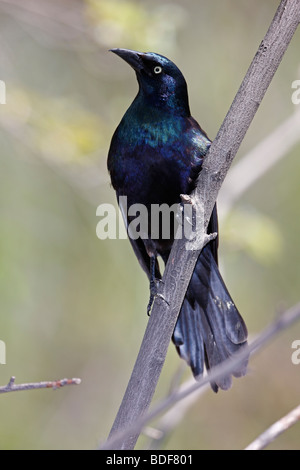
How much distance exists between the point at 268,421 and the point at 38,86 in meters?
3.18

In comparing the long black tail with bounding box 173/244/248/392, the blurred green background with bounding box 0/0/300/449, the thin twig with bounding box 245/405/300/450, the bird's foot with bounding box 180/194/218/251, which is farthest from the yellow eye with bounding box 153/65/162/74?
the thin twig with bounding box 245/405/300/450

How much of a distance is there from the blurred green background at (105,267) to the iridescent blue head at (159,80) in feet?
5.05

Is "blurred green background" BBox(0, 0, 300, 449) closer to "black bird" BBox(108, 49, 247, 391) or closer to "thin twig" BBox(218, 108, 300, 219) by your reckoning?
"thin twig" BBox(218, 108, 300, 219)

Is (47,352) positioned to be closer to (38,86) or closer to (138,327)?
(138,327)

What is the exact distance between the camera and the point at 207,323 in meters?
3.35

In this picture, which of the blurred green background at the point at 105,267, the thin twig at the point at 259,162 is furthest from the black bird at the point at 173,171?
the blurred green background at the point at 105,267

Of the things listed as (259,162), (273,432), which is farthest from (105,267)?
(273,432)

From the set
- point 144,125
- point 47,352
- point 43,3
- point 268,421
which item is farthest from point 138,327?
point 43,3

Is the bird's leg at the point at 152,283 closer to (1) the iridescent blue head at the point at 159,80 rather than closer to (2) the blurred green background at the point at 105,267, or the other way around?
(1) the iridescent blue head at the point at 159,80

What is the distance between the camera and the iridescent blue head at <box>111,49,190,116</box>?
3240 mm

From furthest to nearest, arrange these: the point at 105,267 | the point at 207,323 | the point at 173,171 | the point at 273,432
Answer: the point at 105,267 → the point at 207,323 → the point at 173,171 → the point at 273,432

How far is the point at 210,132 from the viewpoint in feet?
17.5

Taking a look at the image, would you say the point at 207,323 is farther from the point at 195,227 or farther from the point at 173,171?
the point at 195,227

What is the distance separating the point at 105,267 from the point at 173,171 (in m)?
2.32
